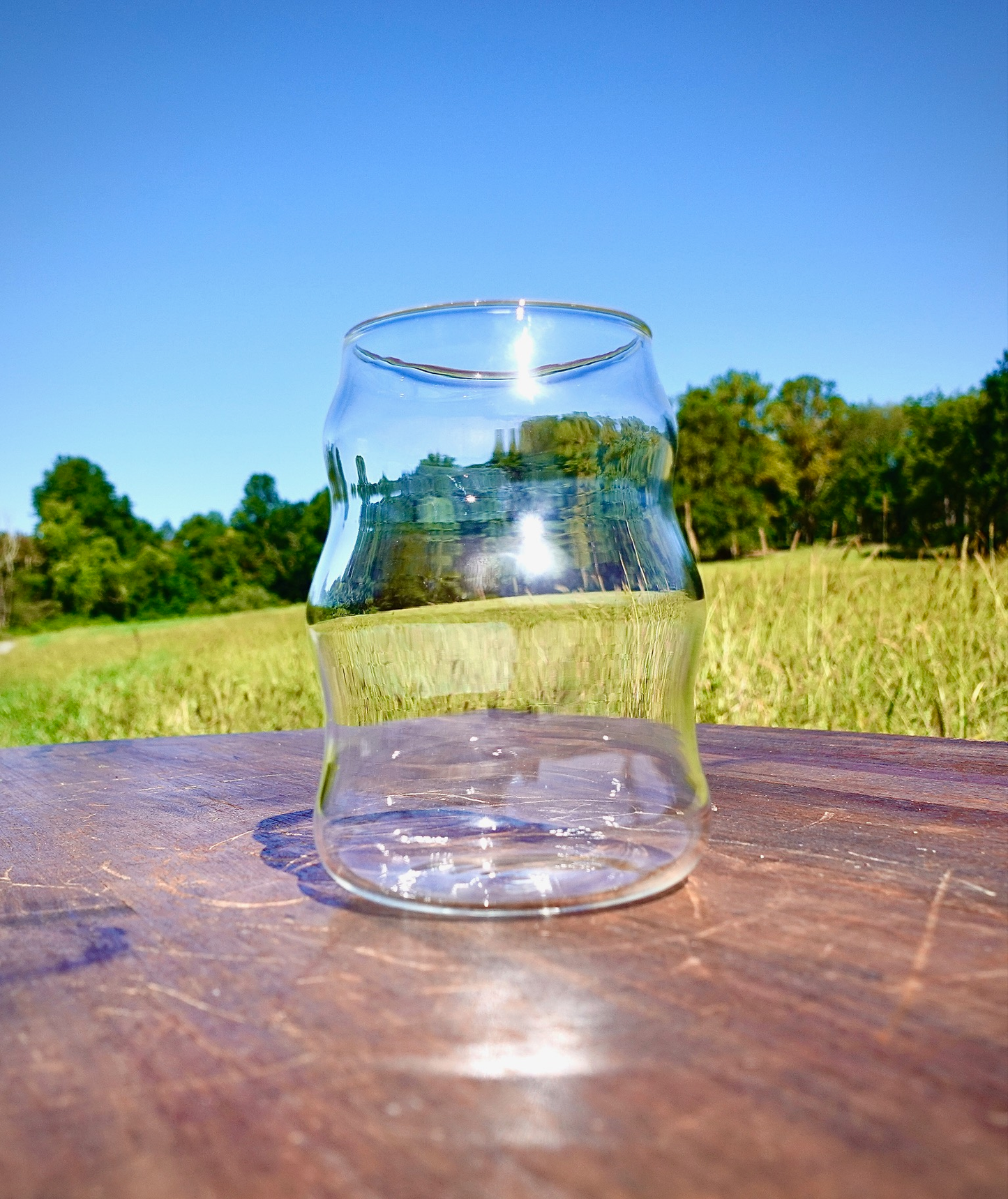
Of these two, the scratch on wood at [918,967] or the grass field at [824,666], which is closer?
the scratch on wood at [918,967]

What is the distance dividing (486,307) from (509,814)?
26 cm

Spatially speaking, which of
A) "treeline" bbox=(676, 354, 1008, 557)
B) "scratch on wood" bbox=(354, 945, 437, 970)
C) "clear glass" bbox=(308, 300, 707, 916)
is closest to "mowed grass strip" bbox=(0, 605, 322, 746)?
"clear glass" bbox=(308, 300, 707, 916)

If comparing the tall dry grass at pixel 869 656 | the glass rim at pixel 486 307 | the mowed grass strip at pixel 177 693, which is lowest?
the mowed grass strip at pixel 177 693

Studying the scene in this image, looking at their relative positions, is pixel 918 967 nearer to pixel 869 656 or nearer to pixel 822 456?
pixel 869 656

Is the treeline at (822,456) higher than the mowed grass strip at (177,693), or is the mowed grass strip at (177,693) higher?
the treeline at (822,456)

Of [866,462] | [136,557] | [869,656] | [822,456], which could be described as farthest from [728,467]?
[869,656]

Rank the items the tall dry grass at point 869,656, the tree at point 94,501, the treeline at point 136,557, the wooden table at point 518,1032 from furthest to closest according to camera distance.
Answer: the tree at point 94,501, the treeline at point 136,557, the tall dry grass at point 869,656, the wooden table at point 518,1032

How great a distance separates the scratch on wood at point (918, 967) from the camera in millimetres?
290

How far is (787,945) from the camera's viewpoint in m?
0.35

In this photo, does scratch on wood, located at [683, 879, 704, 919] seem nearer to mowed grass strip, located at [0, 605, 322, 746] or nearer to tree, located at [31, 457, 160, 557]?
mowed grass strip, located at [0, 605, 322, 746]

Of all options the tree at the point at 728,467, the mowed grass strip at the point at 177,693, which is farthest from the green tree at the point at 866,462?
the mowed grass strip at the point at 177,693

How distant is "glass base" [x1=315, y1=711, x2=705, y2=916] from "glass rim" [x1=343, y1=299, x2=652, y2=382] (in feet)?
0.61

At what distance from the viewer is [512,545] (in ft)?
1.61

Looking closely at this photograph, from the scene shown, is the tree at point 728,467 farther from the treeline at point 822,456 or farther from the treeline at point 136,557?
the treeline at point 136,557
